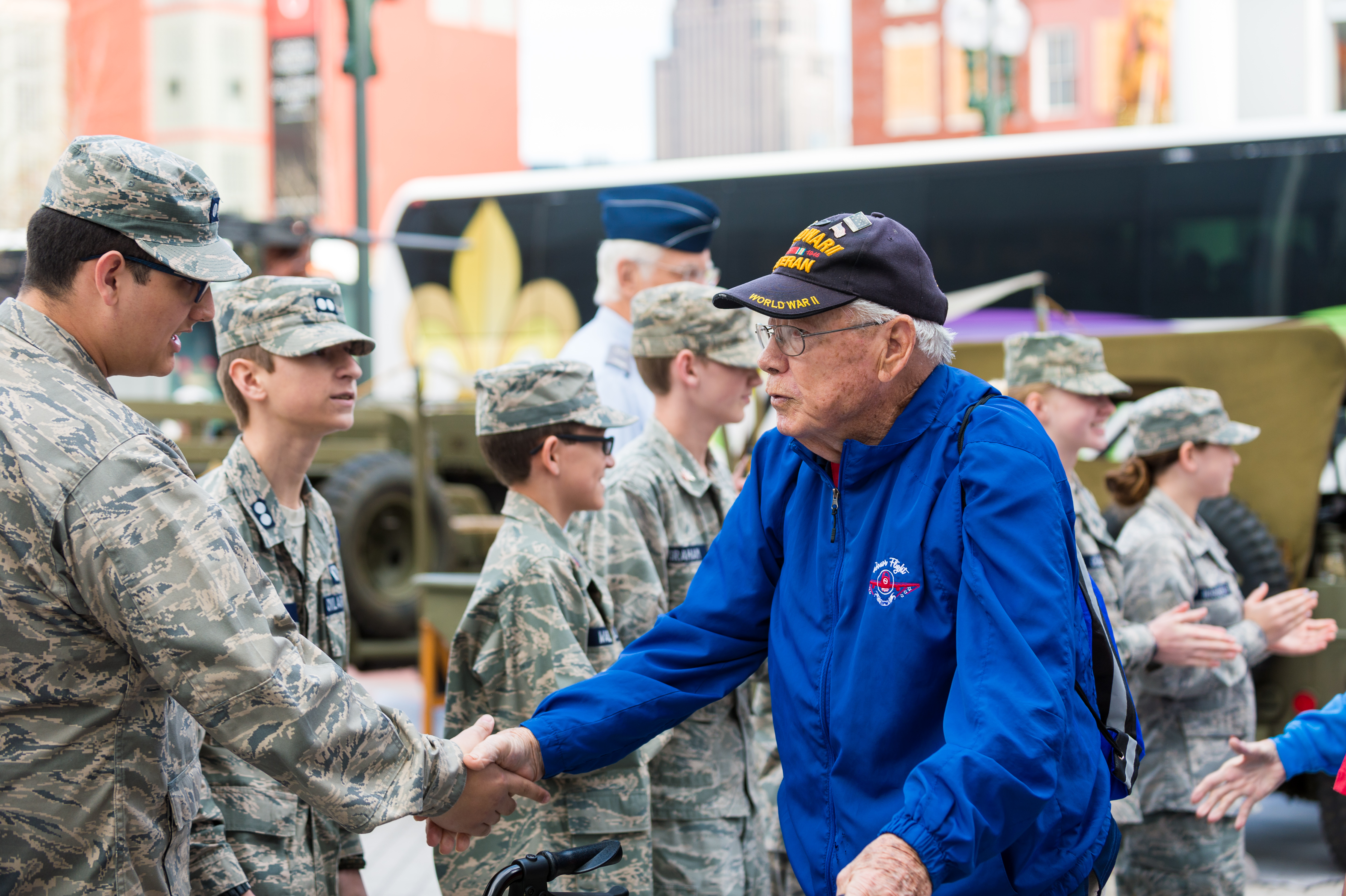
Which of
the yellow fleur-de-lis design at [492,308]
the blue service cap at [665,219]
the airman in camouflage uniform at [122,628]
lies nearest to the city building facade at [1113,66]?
the yellow fleur-de-lis design at [492,308]

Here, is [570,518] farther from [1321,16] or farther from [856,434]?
[1321,16]

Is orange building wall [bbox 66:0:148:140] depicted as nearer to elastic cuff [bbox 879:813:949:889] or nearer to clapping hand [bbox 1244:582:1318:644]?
clapping hand [bbox 1244:582:1318:644]

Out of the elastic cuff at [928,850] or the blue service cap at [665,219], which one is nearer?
the elastic cuff at [928,850]

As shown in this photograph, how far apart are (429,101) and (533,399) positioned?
116 feet

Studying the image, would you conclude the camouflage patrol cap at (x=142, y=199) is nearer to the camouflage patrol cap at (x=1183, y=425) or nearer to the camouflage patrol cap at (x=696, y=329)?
the camouflage patrol cap at (x=696, y=329)

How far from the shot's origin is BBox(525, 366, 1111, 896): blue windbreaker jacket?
1.88 m

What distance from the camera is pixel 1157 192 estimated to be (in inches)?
420

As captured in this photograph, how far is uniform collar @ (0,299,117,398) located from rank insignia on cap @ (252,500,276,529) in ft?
2.95

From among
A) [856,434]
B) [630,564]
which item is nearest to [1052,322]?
[630,564]

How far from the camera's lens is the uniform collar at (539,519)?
121 inches

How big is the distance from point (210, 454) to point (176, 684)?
26.0 ft

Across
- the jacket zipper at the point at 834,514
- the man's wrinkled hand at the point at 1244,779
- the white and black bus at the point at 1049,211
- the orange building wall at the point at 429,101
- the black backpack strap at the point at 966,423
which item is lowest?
the man's wrinkled hand at the point at 1244,779

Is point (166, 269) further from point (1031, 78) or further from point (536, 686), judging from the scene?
point (1031, 78)

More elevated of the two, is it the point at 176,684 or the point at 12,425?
the point at 12,425
